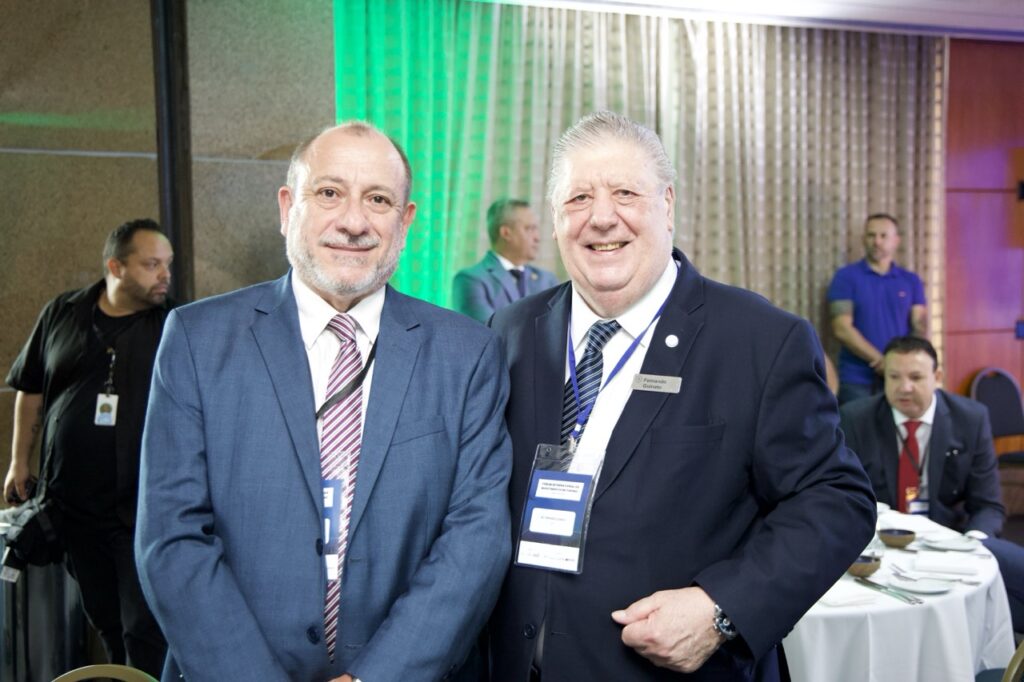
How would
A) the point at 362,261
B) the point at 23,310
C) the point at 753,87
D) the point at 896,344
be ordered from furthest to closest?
1. the point at 753,87
2. the point at 23,310
3. the point at 896,344
4. the point at 362,261

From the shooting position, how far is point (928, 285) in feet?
23.7

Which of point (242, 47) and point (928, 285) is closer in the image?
point (242, 47)

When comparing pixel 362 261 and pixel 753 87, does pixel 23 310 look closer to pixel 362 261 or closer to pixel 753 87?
pixel 362 261

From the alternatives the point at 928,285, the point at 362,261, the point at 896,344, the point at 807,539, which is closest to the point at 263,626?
the point at 362,261

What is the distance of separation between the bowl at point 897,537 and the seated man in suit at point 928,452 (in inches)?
27.1

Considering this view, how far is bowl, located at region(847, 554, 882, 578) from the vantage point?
8.70 ft

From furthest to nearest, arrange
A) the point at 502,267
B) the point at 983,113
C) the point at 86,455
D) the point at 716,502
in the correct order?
the point at 983,113 → the point at 502,267 → the point at 86,455 → the point at 716,502

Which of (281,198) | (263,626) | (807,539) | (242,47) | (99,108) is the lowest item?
(263,626)

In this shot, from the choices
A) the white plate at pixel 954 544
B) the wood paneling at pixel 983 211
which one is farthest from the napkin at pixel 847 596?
the wood paneling at pixel 983 211

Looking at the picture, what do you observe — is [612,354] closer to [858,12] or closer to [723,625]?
[723,625]

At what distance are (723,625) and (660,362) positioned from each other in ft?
1.60

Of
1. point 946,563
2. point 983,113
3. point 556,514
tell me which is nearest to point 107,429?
point 556,514

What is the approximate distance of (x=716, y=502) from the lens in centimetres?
166

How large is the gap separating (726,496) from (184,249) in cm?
354
